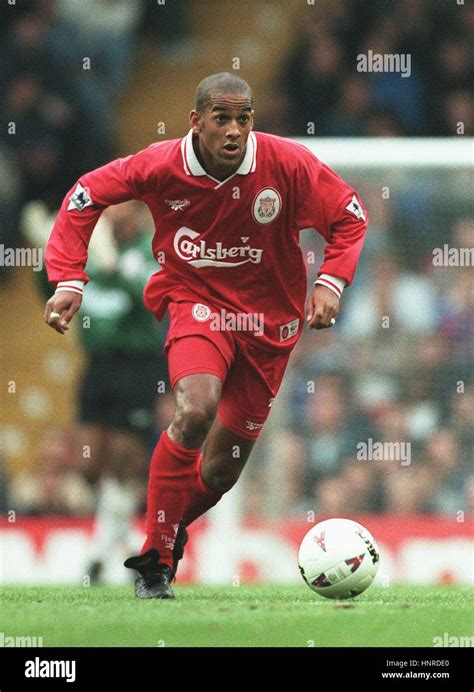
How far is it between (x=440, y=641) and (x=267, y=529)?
3894 millimetres

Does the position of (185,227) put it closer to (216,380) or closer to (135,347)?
(216,380)

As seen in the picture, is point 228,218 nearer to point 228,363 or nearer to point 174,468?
point 228,363

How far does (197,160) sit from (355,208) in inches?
29.0

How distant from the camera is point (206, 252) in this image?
673 cm

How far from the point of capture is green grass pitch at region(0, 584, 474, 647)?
5582mm

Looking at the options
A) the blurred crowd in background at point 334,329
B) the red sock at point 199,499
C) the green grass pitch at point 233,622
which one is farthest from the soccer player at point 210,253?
the blurred crowd in background at point 334,329

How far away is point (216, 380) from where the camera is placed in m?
6.49

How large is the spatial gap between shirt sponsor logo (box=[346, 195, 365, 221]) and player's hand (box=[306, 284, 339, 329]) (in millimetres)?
449

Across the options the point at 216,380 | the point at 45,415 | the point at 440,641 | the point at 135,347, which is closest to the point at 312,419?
the point at 135,347

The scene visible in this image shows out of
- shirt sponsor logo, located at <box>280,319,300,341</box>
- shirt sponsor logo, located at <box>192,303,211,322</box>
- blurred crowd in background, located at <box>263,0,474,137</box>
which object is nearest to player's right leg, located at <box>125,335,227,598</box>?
shirt sponsor logo, located at <box>192,303,211,322</box>

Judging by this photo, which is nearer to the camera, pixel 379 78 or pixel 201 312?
pixel 201 312

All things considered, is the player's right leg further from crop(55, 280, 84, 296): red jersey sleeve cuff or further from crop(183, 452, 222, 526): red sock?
crop(55, 280, 84, 296): red jersey sleeve cuff

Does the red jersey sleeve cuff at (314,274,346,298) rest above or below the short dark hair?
below

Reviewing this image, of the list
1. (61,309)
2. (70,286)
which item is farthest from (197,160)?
(61,309)
